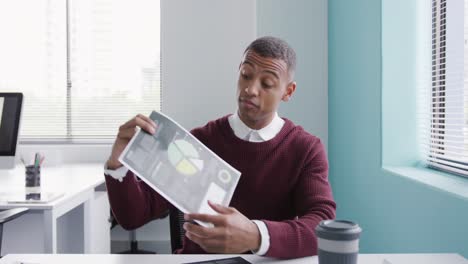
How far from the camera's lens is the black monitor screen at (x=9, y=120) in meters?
2.54

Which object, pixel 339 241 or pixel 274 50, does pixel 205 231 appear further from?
pixel 274 50

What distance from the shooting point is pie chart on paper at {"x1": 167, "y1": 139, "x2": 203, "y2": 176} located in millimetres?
1148

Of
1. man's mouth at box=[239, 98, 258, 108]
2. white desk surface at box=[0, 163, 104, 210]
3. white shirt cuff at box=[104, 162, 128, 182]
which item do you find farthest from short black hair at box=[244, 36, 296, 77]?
white desk surface at box=[0, 163, 104, 210]

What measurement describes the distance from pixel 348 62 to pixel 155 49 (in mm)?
1639

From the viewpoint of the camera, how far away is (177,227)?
1625 millimetres

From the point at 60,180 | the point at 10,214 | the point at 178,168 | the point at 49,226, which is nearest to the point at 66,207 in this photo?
the point at 49,226

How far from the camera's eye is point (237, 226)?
3.59 ft

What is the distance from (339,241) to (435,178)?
1.01 meters

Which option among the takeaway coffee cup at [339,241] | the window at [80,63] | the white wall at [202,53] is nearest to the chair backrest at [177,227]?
the takeaway coffee cup at [339,241]

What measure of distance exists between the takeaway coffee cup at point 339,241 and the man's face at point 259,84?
613 millimetres

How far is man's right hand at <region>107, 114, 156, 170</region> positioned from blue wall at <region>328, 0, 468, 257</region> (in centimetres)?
88

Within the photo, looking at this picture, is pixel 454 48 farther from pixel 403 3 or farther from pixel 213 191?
pixel 213 191

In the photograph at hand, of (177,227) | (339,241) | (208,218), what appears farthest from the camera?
(177,227)

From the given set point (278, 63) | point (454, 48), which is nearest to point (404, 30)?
point (454, 48)
